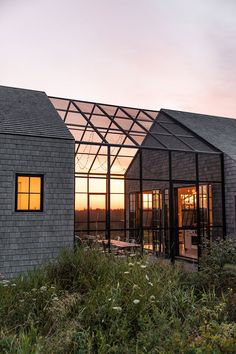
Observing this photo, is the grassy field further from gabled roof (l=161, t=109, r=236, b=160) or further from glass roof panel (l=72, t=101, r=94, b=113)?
glass roof panel (l=72, t=101, r=94, b=113)

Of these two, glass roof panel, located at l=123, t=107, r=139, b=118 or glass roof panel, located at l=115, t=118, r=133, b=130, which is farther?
glass roof panel, located at l=123, t=107, r=139, b=118

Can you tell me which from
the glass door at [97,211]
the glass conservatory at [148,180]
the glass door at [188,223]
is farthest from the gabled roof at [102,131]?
the glass door at [188,223]

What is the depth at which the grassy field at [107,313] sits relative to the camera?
2609 mm

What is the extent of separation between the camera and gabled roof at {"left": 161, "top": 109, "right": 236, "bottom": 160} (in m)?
9.80

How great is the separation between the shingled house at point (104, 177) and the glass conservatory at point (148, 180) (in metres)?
0.03

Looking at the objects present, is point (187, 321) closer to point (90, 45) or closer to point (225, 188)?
point (225, 188)

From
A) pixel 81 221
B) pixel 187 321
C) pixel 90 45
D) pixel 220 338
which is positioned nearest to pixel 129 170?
pixel 81 221

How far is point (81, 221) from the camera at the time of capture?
938cm

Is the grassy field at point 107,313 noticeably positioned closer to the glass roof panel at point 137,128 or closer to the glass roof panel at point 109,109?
the glass roof panel at point 137,128

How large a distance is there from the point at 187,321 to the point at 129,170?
6.60 metres

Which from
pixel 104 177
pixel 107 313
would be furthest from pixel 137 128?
pixel 107 313

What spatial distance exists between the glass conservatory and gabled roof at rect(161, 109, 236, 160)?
34cm

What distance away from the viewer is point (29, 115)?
809 cm

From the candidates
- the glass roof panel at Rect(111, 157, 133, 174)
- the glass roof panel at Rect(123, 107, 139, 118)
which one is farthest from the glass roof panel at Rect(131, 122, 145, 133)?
the glass roof panel at Rect(111, 157, 133, 174)
